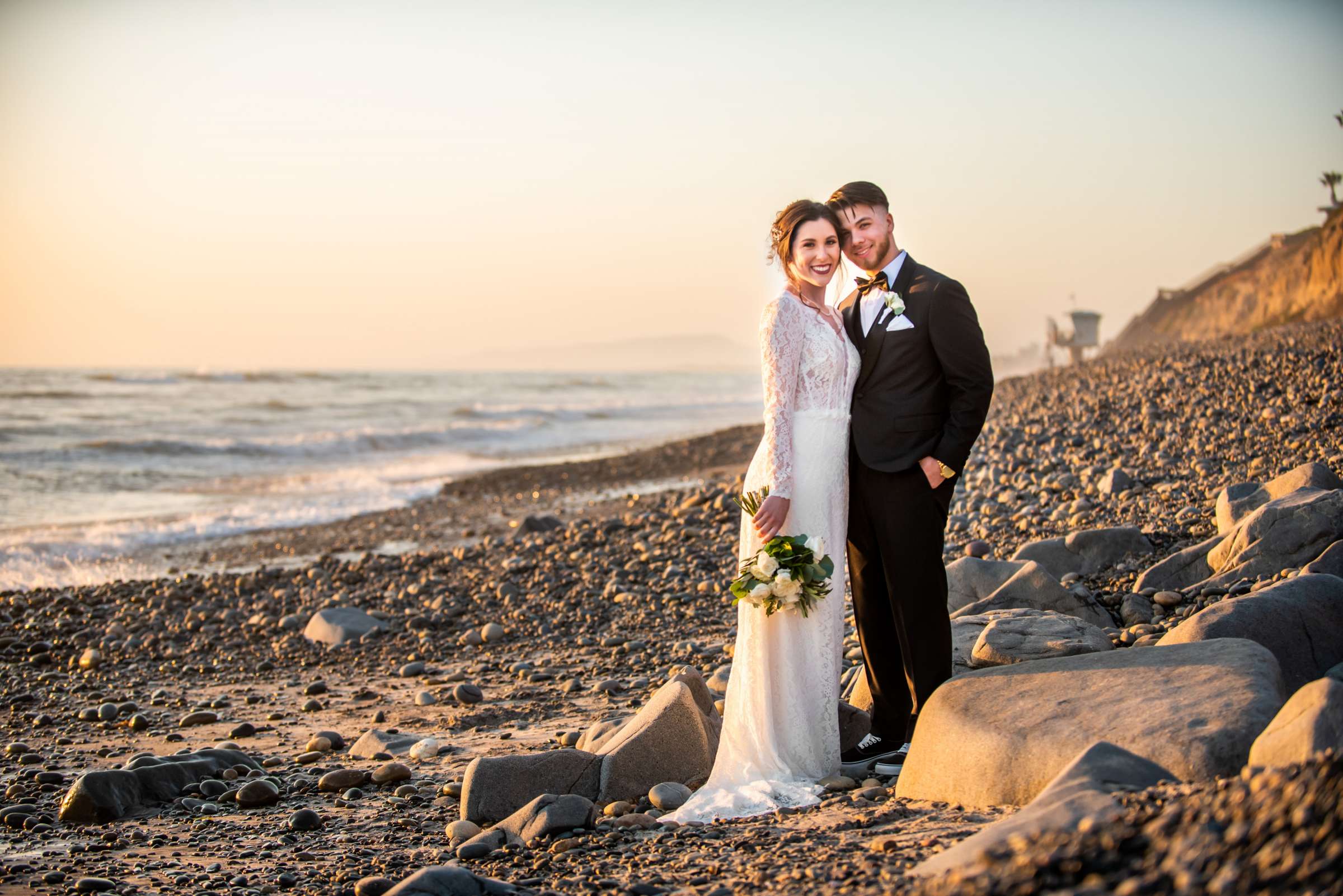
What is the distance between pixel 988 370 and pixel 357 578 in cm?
784

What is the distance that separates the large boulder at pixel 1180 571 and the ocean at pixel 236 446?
11043mm

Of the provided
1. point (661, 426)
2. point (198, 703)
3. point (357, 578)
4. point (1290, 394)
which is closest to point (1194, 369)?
point (1290, 394)

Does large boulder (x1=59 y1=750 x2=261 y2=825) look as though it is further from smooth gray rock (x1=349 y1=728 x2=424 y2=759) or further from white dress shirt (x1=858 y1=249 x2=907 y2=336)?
white dress shirt (x1=858 y1=249 x2=907 y2=336)

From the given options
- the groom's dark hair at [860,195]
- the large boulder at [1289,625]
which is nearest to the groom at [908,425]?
the groom's dark hair at [860,195]

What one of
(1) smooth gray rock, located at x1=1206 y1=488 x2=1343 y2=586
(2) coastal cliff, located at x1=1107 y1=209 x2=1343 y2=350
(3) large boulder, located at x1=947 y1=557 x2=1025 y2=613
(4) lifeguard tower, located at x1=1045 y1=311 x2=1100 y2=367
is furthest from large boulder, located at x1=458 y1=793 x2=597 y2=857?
(4) lifeguard tower, located at x1=1045 y1=311 x2=1100 y2=367

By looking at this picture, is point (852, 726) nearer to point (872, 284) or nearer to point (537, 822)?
point (537, 822)

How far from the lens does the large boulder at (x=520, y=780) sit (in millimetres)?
4598

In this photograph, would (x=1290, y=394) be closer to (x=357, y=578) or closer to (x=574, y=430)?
(x=357, y=578)

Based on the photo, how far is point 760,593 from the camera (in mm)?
4465

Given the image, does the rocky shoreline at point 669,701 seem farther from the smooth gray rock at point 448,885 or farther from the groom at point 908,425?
the groom at point 908,425

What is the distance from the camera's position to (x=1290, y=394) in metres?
11.3

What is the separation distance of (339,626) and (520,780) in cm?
456

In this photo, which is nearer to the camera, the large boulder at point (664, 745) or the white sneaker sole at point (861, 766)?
the white sneaker sole at point (861, 766)

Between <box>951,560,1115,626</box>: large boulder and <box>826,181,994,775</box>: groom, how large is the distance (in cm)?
149
